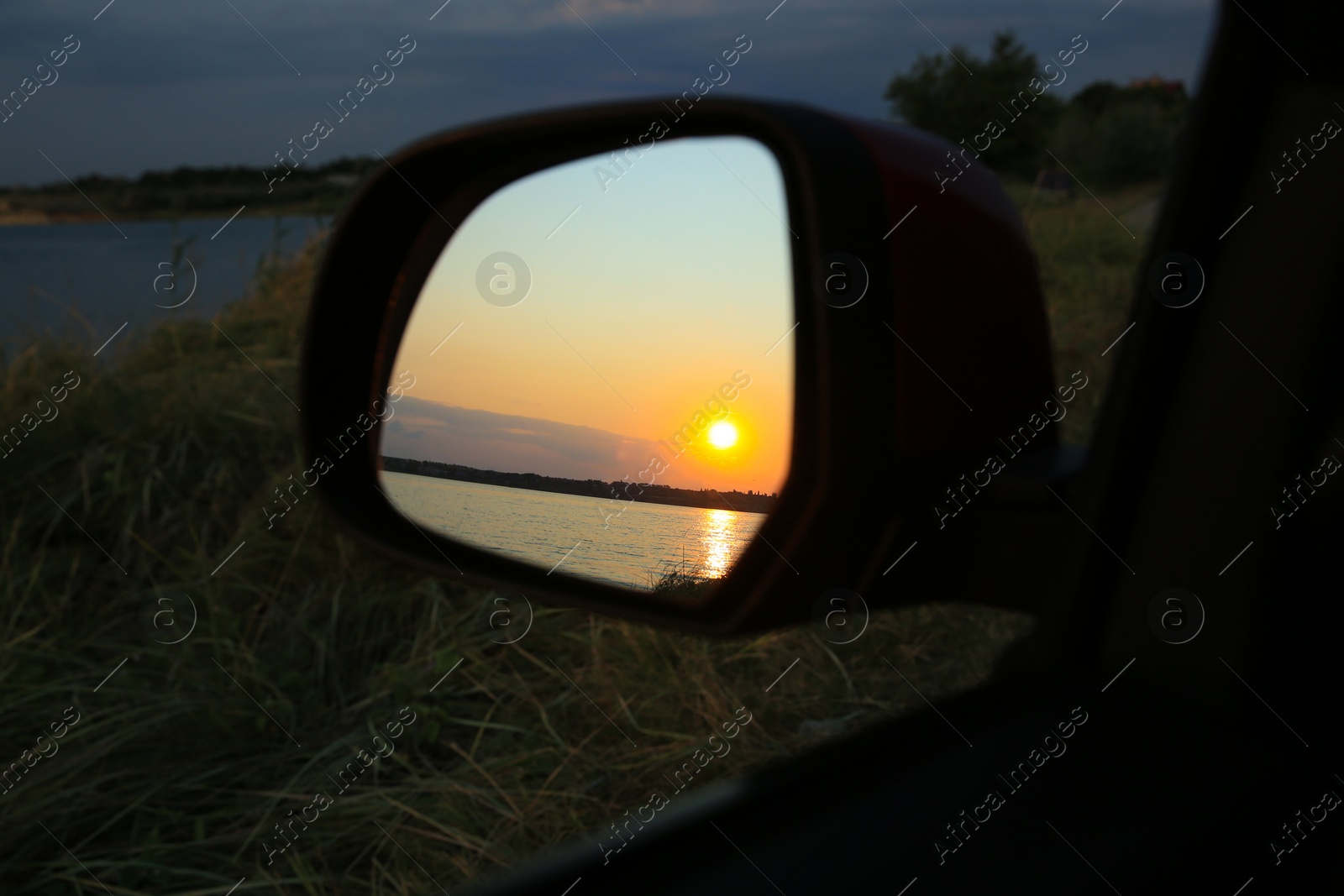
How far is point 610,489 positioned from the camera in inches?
52.9

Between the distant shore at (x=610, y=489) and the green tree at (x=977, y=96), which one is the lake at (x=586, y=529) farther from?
the green tree at (x=977, y=96)

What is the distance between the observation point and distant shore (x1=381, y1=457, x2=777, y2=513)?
43.7 inches

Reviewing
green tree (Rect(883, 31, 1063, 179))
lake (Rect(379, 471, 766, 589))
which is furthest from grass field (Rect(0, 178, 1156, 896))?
green tree (Rect(883, 31, 1063, 179))

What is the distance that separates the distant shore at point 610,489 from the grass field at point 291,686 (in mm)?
781

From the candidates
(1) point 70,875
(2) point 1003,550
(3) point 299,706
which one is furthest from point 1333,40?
(3) point 299,706

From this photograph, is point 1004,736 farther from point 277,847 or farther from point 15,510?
point 15,510

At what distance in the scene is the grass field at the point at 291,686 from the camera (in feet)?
7.73

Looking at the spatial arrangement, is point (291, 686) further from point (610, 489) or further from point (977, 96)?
point (977, 96)

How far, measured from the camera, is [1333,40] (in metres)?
0.87

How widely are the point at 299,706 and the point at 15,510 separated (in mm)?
1986

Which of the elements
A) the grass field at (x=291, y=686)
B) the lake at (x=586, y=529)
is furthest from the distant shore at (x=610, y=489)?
the grass field at (x=291, y=686)

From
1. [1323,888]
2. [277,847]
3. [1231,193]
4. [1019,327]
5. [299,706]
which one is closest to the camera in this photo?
[1323,888]

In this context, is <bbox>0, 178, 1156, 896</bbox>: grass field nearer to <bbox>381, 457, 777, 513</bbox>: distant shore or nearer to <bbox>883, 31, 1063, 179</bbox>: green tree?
<bbox>381, 457, 777, 513</bbox>: distant shore

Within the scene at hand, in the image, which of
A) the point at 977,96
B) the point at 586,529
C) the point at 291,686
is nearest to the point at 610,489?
the point at 586,529
